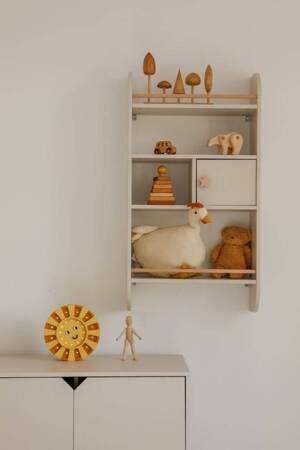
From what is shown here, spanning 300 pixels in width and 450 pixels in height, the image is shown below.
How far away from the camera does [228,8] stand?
106 inches

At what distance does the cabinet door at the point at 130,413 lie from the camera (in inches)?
91.7

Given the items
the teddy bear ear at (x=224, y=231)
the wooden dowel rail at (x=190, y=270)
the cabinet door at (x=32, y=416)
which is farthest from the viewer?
the teddy bear ear at (x=224, y=231)

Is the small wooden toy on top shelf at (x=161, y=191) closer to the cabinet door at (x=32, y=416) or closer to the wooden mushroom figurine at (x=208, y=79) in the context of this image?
the wooden mushroom figurine at (x=208, y=79)

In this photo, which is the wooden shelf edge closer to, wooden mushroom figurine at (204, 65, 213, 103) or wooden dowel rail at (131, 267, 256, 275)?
wooden mushroom figurine at (204, 65, 213, 103)

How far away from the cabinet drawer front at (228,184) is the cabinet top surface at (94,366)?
1.94 feet

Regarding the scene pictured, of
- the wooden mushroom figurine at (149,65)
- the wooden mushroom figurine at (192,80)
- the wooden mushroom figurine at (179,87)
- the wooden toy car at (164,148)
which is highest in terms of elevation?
the wooden mushroom figurine at (149,65)

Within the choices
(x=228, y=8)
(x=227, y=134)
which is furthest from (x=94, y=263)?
(x=228, y=8)

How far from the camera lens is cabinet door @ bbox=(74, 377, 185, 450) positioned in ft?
7.64

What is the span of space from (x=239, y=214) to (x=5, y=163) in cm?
92

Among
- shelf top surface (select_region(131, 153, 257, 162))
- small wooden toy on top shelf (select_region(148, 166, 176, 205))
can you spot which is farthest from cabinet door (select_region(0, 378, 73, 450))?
shelf top surface (select_region(131, 153, 257, 162))

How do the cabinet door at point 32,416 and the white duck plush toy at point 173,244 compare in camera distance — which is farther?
the white duck plush toy at point 173,244

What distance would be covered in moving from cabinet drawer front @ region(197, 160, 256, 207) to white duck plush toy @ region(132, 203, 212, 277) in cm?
8

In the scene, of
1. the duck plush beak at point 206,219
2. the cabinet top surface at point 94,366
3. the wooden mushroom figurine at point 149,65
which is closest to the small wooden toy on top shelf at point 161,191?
the duck plush beak at point 206,219

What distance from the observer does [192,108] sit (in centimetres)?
251
